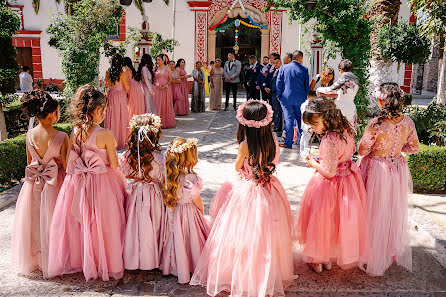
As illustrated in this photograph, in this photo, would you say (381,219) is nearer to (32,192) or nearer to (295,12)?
(32,192)

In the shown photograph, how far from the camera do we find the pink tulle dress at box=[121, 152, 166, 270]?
3311 mm

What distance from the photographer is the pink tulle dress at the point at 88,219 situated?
128 inches

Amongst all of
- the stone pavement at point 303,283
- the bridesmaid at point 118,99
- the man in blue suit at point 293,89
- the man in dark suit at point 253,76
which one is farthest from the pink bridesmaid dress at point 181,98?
the stone pavement at point 303,283

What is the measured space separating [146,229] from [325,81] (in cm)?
463

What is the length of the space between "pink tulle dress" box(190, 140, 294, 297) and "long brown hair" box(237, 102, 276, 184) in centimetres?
8

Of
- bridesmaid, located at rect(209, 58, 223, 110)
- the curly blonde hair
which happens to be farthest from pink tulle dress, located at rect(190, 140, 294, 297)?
bridesmaid, located at rect(209, 58, 223, 110)

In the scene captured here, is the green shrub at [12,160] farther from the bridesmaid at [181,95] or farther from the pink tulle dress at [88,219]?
the bridesmaid at [181,95]

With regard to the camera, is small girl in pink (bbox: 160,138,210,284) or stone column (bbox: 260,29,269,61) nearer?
small girl in pink (bbox: 160,138,210,284)

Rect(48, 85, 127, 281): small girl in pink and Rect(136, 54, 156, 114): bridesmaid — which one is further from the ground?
Rect(136, 54, 156, 114): bridesmaid

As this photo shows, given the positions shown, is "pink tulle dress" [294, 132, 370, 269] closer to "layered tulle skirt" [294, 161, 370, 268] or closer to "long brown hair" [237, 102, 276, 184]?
"layered tulle skirt" [294, 161, 370, 268]

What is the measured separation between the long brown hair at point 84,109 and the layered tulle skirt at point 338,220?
1930 millimetres

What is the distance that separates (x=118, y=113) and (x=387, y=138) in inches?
220

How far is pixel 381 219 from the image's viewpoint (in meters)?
3.46

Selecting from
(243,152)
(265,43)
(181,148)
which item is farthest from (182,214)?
(265,43)
